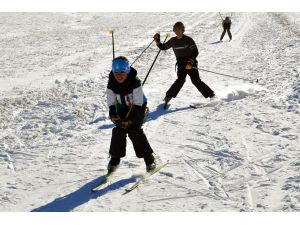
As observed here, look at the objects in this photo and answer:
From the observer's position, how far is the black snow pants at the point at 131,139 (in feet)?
18.6

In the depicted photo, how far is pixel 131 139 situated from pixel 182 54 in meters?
3.73

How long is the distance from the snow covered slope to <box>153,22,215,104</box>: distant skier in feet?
1.65

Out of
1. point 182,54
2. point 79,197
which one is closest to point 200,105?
point 182,54

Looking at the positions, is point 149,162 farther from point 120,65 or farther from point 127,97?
point 120,65

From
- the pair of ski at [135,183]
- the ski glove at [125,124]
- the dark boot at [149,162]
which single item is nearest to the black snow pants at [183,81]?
the pair of ski at [135,183]

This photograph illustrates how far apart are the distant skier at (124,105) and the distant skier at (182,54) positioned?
3.36m

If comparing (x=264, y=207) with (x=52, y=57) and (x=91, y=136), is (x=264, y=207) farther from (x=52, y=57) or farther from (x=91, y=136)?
(x=52, y=57)

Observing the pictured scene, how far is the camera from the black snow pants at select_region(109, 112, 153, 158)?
5660 millimetres

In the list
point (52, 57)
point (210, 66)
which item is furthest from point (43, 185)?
point (52, 57)

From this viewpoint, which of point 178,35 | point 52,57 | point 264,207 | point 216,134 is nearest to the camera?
point 264,207

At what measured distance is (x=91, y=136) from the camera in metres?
7.62

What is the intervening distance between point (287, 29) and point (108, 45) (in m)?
10.9

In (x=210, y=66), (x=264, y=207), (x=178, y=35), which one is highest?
(x=178, y=35)

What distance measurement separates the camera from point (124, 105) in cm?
559
